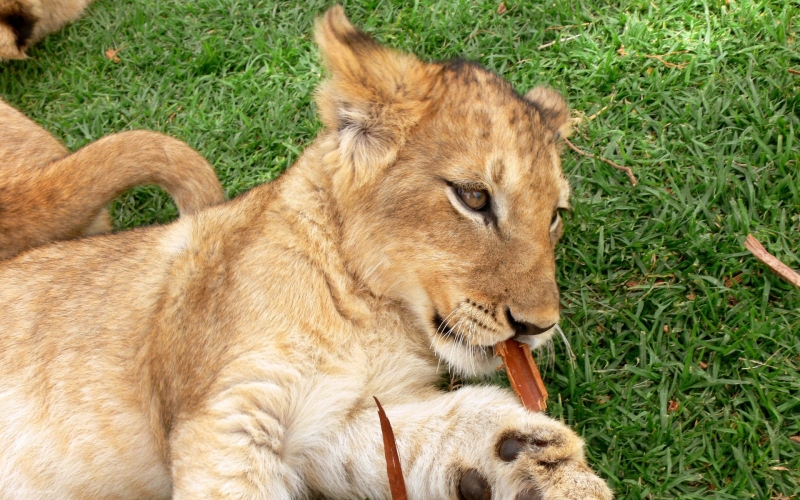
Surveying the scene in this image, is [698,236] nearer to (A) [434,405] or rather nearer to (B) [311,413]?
(A) [434,405]

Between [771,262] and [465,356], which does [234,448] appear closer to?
[465,356]

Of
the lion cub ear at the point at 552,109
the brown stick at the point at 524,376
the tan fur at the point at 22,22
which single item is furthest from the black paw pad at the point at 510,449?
the tan fur at the point at 22,22

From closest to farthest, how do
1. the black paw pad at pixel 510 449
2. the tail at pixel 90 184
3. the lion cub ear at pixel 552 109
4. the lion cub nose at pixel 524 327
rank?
1. the black paw pad at pixel 510 449
2. the lion cub nose at pixel 524 327
3. the lion cub ear at pixel 552 109
4. the tail at pixel 90 184

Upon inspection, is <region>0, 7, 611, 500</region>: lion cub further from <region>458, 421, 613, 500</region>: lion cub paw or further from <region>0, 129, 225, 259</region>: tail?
<region>0, 129, 225, 259</region>: tail

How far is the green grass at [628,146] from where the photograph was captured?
9.87 feet

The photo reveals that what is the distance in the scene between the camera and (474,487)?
2.66 metres

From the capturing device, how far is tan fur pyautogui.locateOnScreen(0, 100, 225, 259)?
149 inches

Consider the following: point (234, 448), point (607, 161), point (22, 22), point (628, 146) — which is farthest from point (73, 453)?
point (22, 22)

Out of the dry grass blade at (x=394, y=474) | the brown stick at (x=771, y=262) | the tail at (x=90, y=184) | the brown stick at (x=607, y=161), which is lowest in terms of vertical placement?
the dry grass blade at (x=394, y=474)

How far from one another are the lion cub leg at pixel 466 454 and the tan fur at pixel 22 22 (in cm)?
429

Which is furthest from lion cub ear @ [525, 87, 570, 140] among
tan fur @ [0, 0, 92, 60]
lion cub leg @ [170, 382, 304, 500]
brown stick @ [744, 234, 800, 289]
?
tan fur @ [0, 0, 92, 60]

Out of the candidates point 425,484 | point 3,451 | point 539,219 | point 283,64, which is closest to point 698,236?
point 539,219

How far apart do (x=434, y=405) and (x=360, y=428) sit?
1.06 ft

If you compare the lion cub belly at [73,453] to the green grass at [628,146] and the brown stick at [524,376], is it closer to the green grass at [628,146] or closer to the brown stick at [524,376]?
the brown stick at [524,376]
